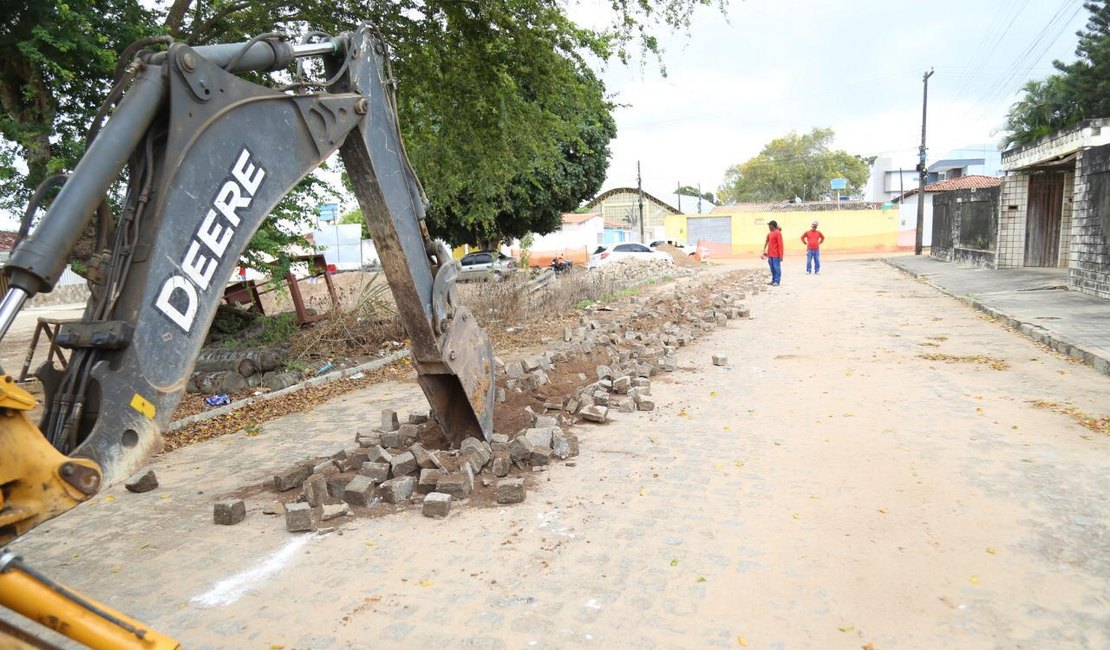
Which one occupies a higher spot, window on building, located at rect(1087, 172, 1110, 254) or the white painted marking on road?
window on building, located at rect(1087, 172, 1110, 254)

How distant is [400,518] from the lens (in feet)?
14.3

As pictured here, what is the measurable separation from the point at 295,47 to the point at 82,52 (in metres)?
5.89

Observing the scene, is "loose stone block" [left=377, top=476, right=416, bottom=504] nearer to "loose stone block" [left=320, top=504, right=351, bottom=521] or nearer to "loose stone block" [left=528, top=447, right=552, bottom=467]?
"loose stone block" [left=320, top=504, right=351, bottom=521]

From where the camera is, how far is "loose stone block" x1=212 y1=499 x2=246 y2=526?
14.4 ft

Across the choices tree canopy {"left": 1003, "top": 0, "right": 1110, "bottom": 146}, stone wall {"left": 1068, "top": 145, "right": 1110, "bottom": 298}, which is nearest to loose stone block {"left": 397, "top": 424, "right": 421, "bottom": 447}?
stone wall {"left": 1068, "top": 145, "right": 1110, "bottom": 298}

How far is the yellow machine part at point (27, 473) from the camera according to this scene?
2025 mm

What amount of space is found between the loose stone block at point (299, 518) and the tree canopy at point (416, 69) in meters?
5.09

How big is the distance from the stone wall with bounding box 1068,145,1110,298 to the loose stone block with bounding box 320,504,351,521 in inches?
538

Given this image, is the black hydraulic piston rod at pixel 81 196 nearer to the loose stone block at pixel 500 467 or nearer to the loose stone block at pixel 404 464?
the loose stone block at pixel 404 464

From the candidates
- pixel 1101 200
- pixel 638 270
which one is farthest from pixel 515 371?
pixel 638 270

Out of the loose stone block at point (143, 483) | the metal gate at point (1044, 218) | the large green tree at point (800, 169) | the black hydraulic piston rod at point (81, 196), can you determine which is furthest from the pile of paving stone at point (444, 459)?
the large green tree at point (800, 169)

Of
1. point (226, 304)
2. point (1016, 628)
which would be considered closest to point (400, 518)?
point (1016, 628)

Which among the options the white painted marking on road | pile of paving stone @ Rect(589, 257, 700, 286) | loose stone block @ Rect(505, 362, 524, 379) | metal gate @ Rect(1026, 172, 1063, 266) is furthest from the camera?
pile of paving stone @ Rect(589, 257, 700, 286)

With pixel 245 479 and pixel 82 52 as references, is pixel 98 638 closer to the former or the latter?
pixel 245 479
